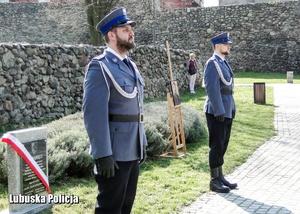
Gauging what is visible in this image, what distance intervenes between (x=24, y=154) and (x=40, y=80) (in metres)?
6.00

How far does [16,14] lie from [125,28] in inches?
1065

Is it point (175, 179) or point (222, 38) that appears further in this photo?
point (175, 179)

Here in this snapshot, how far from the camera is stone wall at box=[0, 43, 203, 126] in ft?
30.8

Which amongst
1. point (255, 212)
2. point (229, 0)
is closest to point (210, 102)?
point (255, 212)

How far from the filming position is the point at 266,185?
615 centimetres

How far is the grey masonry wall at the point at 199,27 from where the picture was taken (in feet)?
88.3

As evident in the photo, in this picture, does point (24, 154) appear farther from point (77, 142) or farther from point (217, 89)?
point (217, 89)

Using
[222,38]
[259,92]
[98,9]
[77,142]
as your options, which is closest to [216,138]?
[222,38]

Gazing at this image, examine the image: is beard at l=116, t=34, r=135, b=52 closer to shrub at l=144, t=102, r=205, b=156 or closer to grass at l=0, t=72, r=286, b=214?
grass at l=0, t=72, r=286, b=214

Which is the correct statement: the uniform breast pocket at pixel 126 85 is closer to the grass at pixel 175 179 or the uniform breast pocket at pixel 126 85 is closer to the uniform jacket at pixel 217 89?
the grass at pixel 175 179

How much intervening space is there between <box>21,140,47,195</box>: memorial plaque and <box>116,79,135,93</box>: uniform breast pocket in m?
1.50

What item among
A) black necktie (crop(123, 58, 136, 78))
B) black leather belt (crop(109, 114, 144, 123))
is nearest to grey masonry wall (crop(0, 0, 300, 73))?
black necktie (crop(123, 58, 136, 78))

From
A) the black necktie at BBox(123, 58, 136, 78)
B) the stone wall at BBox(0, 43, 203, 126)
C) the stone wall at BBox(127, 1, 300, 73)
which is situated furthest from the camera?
the stone wall at BBox(127, 1, 300, 73)

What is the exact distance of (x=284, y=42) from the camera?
88.6 feet
